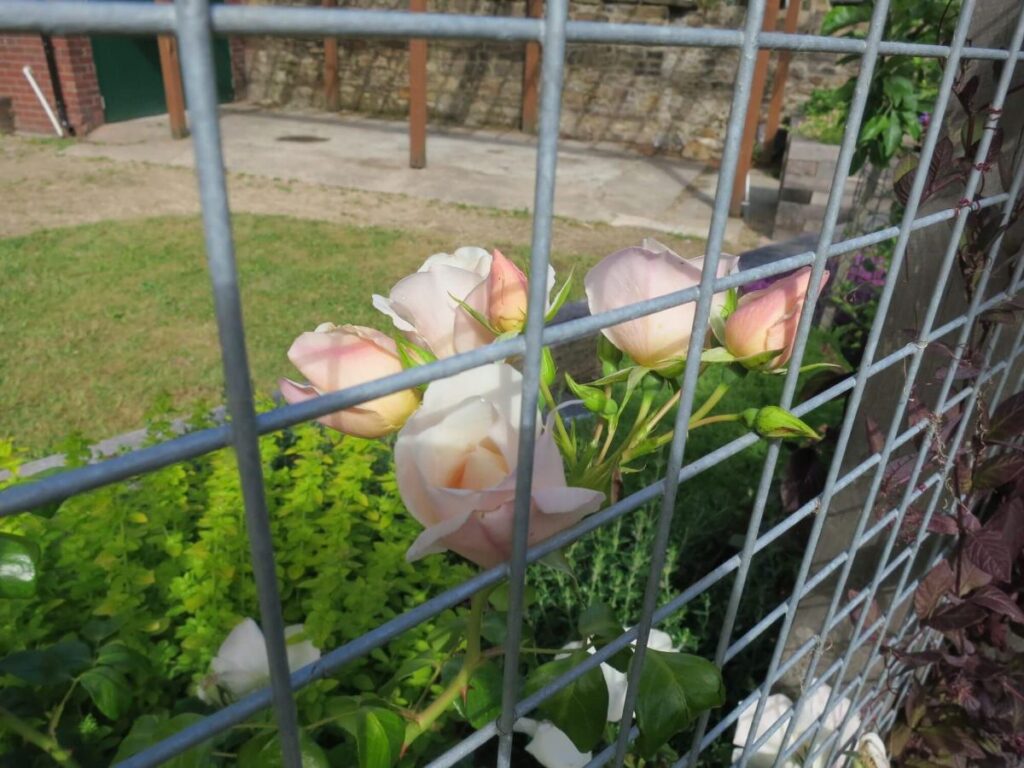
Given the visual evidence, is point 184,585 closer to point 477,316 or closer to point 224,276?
point 477,316

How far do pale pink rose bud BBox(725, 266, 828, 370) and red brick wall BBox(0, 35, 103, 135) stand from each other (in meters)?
10.1

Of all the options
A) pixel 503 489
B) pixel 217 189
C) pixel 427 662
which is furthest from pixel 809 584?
pixel 217 189

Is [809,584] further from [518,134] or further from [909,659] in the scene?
[518,134]

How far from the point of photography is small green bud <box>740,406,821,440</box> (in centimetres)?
63

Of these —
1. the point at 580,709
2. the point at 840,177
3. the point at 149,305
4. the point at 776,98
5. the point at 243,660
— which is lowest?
the point at 149,305

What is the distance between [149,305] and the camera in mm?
4414

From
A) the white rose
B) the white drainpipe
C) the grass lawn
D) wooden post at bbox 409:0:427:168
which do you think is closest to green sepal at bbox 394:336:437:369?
the white rose

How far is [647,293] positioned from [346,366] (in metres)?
0.25

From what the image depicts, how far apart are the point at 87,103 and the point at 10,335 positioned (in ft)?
20.8

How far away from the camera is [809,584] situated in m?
1.01

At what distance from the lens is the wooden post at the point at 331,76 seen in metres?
11.0

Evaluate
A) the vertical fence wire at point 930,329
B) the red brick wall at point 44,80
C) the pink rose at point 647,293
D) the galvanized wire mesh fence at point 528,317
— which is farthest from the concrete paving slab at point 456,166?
the pink rose at point 647,293

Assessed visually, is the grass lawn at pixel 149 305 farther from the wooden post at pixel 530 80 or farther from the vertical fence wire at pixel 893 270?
the wooden post at pixel 530 80

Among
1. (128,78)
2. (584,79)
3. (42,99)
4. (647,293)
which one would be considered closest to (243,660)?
(647,293)
